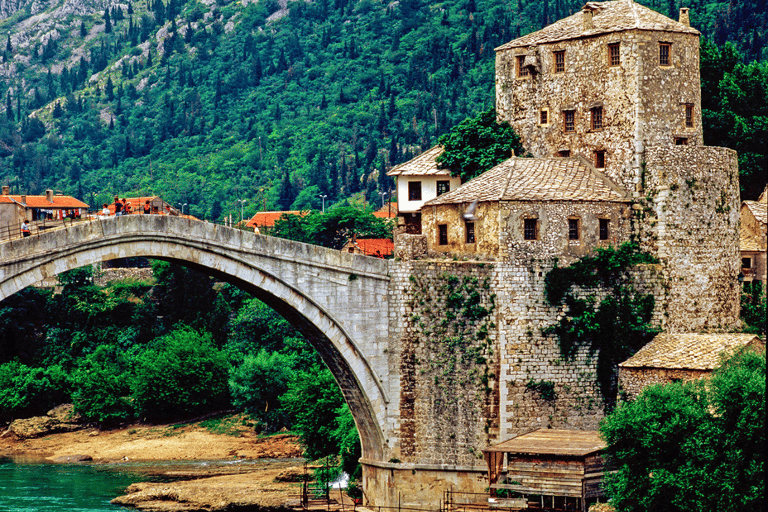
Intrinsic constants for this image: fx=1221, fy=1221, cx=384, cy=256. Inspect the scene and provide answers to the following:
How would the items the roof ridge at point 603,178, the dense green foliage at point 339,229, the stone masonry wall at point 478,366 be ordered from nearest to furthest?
the stone masonry wall at point 478,366
the roof ridge at point 603,178
the dense green foliage at point 339,229

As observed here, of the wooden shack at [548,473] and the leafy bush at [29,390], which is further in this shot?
the leafy bush at [29,390]

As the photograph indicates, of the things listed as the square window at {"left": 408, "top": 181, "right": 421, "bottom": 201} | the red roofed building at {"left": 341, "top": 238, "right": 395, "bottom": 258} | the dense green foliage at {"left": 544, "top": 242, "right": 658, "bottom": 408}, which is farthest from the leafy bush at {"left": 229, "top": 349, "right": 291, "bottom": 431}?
the dense green foliage at {"left": 544, "top": 242, "right": 658, "bottom": 408}

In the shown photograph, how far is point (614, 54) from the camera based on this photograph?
46156 mm

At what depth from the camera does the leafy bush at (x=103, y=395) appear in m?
76.7

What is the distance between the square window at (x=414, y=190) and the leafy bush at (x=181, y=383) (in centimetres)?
2722

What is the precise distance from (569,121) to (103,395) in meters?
41.1

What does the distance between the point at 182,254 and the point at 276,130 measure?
108 metres

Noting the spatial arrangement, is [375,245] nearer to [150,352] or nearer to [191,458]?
[150,352]

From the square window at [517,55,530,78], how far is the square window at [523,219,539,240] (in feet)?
25.8

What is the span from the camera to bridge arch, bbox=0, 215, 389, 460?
41406mm

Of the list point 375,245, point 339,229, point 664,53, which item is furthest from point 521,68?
point 339,229

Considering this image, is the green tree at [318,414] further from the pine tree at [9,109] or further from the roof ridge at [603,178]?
the pine tree at [9,109]

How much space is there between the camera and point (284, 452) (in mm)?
A: 68062

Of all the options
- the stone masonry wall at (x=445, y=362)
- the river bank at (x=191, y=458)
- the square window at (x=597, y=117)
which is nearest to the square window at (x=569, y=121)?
the square window at (x=597, y=117)
